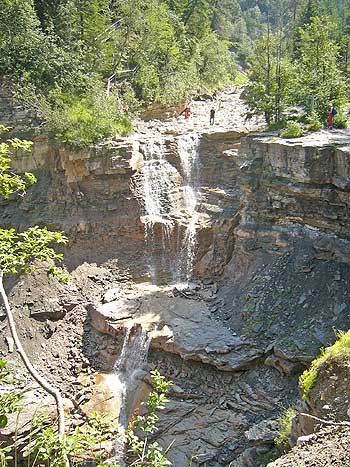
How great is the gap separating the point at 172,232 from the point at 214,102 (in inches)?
617

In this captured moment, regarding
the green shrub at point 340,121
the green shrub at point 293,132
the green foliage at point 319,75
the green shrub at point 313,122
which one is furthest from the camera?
the green foliage at point 319,75

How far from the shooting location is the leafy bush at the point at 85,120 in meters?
19.4

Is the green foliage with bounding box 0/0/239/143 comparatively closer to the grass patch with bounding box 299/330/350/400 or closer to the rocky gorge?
the rocky gorge

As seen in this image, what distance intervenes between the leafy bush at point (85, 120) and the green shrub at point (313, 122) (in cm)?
875

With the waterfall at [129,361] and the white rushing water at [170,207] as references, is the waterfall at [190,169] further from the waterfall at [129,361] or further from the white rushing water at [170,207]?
the waterfall at [129,361]

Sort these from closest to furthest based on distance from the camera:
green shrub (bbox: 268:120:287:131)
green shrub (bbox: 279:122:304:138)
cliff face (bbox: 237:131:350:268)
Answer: cliff face (bbox: 237:131:350:268) → green shrub (bbox: 279:122:304:138) → green shrub (bbox: 268:120:287:131)

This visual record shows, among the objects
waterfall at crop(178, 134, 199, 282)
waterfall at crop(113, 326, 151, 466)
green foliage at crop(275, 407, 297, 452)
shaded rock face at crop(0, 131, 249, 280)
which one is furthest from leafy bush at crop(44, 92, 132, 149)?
green foliage at crop(275, 407, 297, 452)

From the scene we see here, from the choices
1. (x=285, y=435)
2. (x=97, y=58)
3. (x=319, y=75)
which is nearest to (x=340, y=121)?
(x=319, y=75)

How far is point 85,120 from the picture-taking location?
65.2 ft

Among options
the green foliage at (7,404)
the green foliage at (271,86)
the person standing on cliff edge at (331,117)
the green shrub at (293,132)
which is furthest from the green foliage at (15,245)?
the green foliage at (271,86)

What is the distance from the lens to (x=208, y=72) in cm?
3366

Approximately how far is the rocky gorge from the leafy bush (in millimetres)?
611

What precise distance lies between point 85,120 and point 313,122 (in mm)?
9855

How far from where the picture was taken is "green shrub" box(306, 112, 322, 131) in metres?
17.4
